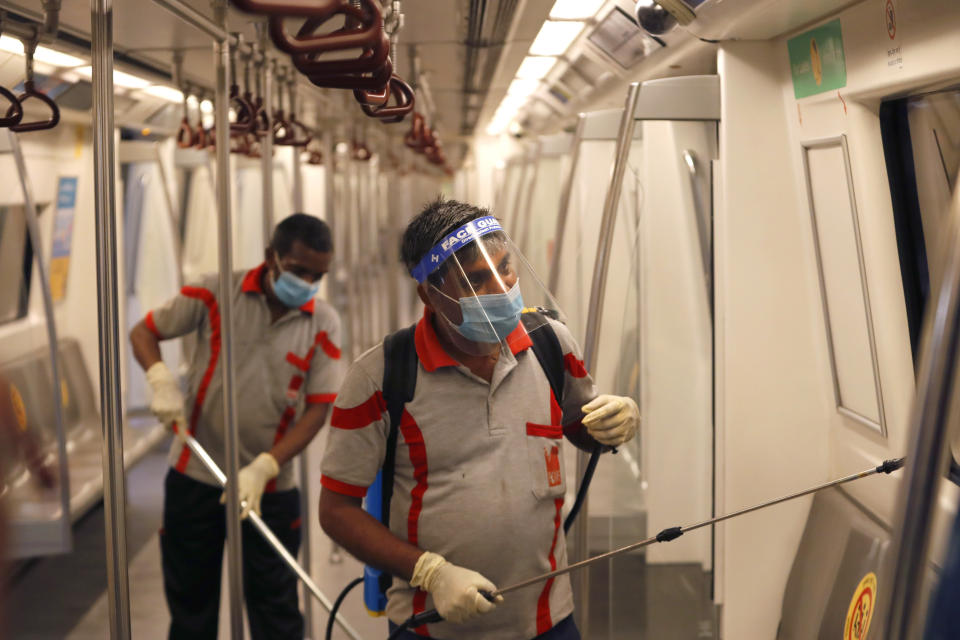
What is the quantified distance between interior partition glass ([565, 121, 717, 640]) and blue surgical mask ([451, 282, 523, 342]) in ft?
3.78

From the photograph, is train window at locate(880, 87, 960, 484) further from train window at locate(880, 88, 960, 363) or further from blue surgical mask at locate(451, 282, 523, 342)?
blue surgical mask at locate(451, 282, 523, 342)

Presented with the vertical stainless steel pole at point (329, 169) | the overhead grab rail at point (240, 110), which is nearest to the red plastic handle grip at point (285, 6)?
the overhead grab rail at point (240, 110)

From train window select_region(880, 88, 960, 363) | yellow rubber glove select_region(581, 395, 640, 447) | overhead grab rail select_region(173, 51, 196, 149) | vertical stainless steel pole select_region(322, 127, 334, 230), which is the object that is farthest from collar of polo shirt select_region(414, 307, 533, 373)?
vertical stainless steel pole select_region(322, 127, 334, 230)

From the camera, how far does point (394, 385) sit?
1904mm

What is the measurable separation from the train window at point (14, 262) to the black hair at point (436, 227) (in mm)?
2720

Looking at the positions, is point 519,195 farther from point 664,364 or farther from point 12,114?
point 12,114

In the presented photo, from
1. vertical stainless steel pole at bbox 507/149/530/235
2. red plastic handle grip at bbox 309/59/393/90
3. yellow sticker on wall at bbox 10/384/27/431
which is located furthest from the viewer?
vertical stainless steel pole at bbox 507/149/530/235

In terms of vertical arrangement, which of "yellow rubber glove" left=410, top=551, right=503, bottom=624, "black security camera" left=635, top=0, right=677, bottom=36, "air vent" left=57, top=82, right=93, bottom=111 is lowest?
"yellow rubber glove" left=410, top=551, right=503, bottom=624

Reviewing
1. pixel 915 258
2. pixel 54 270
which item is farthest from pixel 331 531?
pixel 54 270

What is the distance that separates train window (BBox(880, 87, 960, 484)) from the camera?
6.69ft

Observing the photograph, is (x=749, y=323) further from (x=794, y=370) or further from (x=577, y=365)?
(x=577, y=365)

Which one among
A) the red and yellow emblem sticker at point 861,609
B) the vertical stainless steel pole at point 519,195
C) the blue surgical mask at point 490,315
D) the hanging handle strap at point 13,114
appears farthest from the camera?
the vertical stainless steel pole at point 519,195

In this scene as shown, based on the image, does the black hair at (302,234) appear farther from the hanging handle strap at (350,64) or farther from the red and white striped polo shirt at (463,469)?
the hanging handle strap at (350,64)

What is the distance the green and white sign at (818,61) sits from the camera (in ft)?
7.17
